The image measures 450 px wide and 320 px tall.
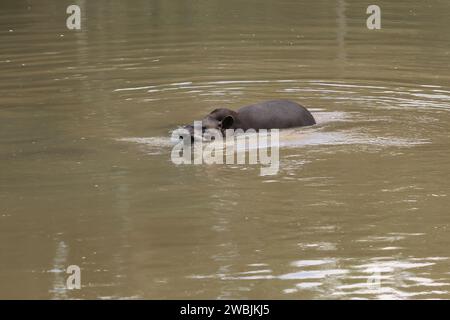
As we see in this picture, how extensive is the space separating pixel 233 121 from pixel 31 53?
7.97m

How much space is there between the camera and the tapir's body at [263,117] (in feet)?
41.3

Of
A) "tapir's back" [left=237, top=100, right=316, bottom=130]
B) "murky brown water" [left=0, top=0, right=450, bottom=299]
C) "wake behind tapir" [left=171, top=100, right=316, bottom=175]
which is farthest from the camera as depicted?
"tapir's back" [left=237, top=100, right=316, bottom=130]

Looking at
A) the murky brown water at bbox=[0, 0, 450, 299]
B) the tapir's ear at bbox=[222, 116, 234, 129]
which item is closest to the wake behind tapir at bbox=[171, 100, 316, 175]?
the tapir's ear at bbox=[222, 116, 234, 129]

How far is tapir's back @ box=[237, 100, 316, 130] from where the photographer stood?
13.0m

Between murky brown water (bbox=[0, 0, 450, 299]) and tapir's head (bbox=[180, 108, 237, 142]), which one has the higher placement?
tapir's head (bbox=[180, 108, 237, 142])

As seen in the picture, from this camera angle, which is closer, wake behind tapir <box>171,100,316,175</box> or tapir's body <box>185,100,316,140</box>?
wake behind tapir <box>171,100,316,175</box>

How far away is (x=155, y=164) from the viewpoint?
1138 centimetres

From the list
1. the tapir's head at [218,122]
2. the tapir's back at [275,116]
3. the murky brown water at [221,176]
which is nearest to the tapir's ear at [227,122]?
the tapir's head at [218,122]

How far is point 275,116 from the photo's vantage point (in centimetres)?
1307

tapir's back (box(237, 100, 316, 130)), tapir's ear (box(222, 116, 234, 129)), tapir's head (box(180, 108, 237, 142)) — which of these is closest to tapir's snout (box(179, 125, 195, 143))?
tapir's head (box(180, 108, 237, 142))

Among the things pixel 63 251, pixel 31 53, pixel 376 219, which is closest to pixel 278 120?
pixel 376 219

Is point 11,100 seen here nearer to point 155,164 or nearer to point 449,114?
point 155,164

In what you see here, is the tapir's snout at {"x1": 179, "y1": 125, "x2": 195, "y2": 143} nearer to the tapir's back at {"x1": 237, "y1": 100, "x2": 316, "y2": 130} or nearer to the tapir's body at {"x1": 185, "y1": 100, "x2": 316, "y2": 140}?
the tapir's body at {"x1": 185, "y1": 100, "x2": 316, "y2": 140}

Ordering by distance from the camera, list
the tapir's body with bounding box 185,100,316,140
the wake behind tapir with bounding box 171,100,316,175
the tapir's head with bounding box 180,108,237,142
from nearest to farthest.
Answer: the wake behind tapir with bounding box 171,100,316,175
the tapir's head with bounding box 180,108,237,142
the tapir's body with bounding box 185,100,316,140
